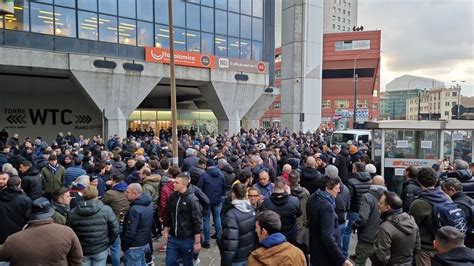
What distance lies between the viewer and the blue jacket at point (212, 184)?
707 centimetres

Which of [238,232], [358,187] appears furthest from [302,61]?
[238,232]

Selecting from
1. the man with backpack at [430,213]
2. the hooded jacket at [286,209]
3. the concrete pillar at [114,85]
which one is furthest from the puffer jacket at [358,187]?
the concrete pillar at [114,85]

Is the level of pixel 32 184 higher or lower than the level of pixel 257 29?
lower

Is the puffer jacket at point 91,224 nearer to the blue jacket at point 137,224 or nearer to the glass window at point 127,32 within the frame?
the blue jacket at point 137,224

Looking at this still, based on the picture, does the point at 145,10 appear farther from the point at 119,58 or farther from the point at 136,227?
the point at 136,227

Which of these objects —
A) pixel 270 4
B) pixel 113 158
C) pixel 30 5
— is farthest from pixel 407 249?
pixel 270 4

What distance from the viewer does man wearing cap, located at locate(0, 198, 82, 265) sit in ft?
10.6

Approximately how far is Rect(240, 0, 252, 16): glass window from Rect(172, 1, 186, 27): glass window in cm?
552

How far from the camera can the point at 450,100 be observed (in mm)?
80312

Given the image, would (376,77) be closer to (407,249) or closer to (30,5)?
(30,5)

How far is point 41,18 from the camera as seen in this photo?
18797 mm

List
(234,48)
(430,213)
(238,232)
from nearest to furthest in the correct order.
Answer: (238,232), (430,213), (234,48)

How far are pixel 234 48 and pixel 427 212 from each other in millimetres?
24477

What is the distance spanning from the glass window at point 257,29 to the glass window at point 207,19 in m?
4.21
